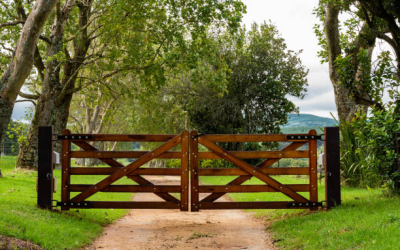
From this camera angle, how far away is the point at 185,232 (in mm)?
8539

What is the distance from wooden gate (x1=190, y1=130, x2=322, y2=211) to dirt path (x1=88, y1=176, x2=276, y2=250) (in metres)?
0.59

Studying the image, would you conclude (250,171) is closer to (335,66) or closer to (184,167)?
(184,167)

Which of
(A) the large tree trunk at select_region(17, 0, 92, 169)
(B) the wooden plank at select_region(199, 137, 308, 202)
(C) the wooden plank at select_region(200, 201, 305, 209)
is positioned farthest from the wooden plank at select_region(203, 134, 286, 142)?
(A) the large tree trunk at select_region(17, 0, 92, 169)

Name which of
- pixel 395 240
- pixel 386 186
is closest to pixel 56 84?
pixel 386 186

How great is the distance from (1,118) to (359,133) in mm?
7937

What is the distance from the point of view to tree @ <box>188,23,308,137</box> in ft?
101

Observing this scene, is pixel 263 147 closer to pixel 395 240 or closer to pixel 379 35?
pixel 379 35

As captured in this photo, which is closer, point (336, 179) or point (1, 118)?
point (1, 118)

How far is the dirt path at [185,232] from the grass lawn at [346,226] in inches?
18.2

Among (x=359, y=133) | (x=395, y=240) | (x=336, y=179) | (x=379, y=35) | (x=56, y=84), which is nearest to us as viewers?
(x=395, y=240)

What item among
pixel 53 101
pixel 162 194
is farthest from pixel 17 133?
pixel 162 194

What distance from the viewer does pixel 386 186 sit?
31.4 ft

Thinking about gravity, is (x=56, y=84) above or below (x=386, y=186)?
above

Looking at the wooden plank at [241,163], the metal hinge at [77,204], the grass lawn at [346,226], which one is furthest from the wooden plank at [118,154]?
the grass lawn at [346,226]
